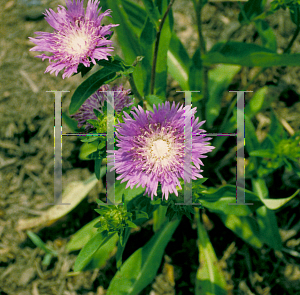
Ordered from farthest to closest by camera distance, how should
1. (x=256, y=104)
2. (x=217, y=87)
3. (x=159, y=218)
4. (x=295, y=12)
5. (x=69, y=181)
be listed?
(x=69, y=181)
(x=217, y=87)
(x=256, y=104)
(x=159, y=218)
(x=295, y=12)

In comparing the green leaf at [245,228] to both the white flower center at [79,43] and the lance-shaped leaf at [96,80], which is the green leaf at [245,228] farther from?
the white flower center at [79,43]

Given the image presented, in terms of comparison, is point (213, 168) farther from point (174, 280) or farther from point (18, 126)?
point (18, 126)

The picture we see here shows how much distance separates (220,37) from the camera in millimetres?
2750

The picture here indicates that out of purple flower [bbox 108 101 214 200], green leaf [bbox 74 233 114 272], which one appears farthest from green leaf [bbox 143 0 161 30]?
green leaf [bbox 74 233 114 272]

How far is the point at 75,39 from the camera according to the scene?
143 centimetres

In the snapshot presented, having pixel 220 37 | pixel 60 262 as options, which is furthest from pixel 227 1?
pixel 60 262

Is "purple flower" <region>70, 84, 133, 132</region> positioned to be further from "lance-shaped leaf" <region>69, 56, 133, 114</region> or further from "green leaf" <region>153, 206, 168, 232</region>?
"green leaf" <region>153, 206, 168, 232</region>

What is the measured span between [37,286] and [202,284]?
145 centimetres

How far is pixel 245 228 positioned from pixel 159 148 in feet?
3.44

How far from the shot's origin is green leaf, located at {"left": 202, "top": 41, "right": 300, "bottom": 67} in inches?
64.7

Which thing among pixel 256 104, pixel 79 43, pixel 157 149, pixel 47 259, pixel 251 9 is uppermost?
pixel 251 9

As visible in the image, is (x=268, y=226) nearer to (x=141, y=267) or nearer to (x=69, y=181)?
(x=141, y=267)

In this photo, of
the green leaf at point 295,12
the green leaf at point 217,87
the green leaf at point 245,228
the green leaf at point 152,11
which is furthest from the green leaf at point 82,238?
the green leaf at point 295,12

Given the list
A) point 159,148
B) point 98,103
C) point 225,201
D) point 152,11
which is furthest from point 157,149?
point 152,11
